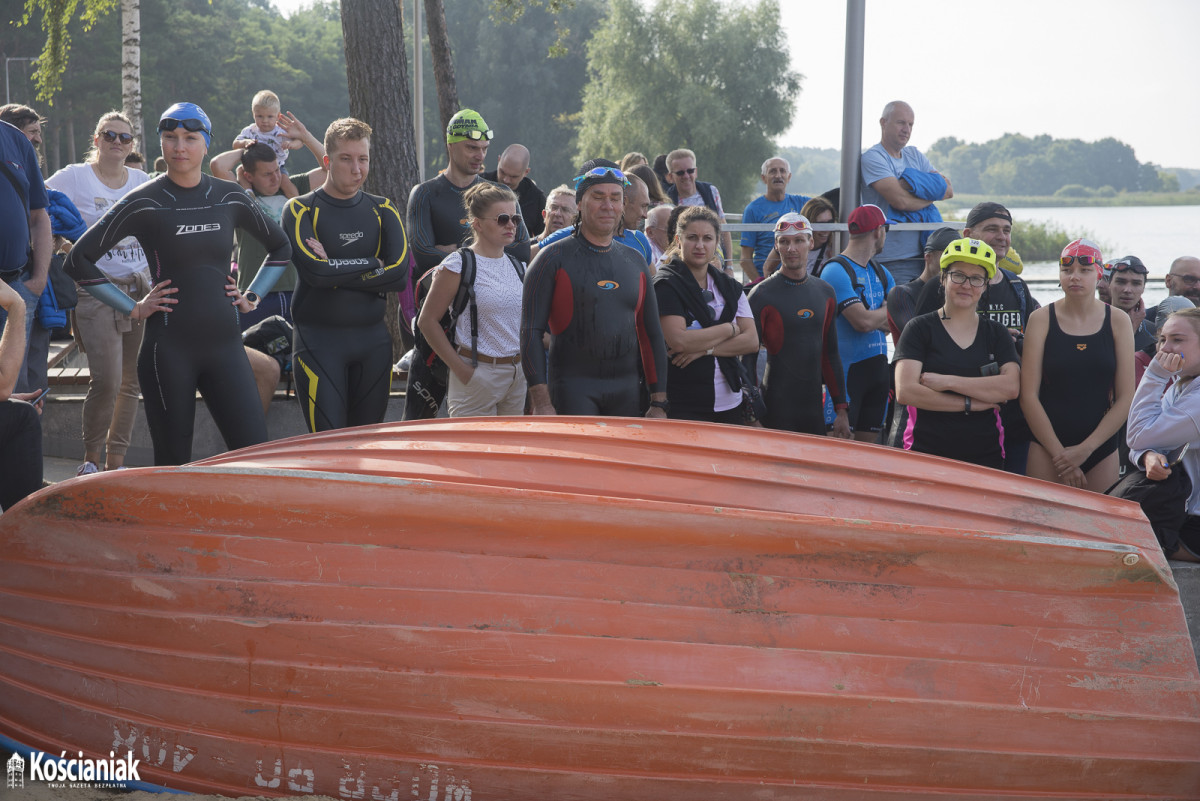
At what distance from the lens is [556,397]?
172 inches

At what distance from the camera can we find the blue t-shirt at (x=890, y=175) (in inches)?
253

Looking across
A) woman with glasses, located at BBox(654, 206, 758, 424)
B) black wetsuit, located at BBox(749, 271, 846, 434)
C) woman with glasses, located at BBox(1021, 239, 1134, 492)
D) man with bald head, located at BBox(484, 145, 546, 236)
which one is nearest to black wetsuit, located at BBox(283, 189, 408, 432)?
man with bald head, located at BBox(484, 145, 546, 236)

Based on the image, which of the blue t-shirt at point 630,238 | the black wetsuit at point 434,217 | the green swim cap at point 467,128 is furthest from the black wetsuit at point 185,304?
the blue t-shirt at point 630,238

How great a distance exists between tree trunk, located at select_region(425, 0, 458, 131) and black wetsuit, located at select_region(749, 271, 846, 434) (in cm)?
731

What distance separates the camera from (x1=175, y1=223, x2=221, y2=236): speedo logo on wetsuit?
14.3 feet

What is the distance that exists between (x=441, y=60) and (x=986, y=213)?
8.17 metres

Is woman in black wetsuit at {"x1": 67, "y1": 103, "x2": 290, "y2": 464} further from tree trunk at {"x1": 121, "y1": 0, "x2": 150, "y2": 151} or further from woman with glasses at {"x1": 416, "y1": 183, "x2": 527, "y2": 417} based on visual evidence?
tree trunk at {"x1": 121, "y1": 0, "x2": 150, "y2": 151}

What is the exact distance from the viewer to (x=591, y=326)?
4281 millimetres

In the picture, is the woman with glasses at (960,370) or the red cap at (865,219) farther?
the red cap at (865,219)

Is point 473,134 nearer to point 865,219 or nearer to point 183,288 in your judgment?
point 183,288

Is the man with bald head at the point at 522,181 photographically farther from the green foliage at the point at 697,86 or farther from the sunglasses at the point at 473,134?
the green foliage at the point at 697,86

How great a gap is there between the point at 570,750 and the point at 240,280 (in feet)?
17.3

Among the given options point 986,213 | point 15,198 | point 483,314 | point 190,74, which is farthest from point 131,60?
point 190,74

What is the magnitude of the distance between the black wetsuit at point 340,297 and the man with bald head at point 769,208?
12.2 ft
